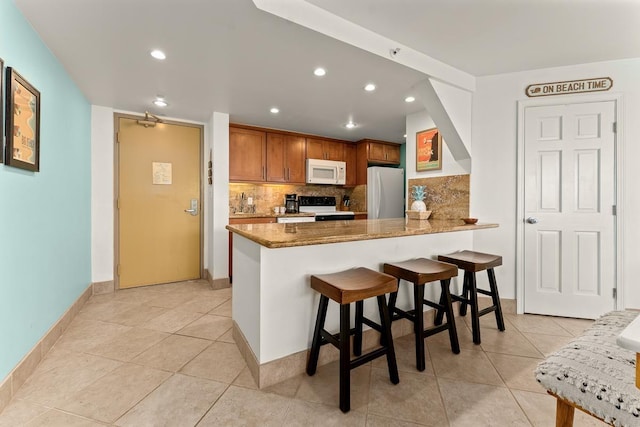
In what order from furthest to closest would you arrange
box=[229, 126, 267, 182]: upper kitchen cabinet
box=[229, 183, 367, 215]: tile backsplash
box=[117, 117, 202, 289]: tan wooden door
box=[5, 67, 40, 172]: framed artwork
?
box=[229, 183, 367, 215]: tile backsplash < box=[229, 126, 267, 182]: upper kitchen cabinet < box=[117, 117, 202, 289]: tan wooden door < box=[5, 67, 40, 172]: framed artwork

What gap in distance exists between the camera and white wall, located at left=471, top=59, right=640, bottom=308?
2.45 m

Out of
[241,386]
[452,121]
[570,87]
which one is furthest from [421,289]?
[570,87]

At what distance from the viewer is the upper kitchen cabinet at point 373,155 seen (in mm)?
4809

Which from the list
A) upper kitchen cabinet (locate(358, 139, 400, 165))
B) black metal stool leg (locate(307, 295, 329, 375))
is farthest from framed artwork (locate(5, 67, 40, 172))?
upper kitchen cabinet (locate(358, 139, 400, 165))

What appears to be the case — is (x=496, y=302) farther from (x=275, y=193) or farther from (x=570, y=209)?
(x=275, y=193)

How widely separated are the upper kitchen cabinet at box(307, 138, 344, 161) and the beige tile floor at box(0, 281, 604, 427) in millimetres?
3090

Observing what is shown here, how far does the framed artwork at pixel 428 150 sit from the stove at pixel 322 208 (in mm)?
1695

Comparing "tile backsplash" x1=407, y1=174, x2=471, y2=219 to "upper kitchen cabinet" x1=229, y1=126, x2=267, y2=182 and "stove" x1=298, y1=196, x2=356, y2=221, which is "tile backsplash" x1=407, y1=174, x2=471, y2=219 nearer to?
"stove" x1=298, y1=196, x2=356, y2=221

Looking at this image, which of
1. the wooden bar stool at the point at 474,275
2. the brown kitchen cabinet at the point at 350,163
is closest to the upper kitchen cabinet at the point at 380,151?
the brown kitchen cabinet at the point at 350,163

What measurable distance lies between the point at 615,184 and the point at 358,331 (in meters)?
2.66

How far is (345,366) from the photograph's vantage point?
4.67ft

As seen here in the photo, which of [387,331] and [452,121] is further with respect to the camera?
[452,121]

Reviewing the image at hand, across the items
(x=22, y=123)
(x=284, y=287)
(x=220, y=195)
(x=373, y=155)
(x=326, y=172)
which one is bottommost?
(x=284, y=287)

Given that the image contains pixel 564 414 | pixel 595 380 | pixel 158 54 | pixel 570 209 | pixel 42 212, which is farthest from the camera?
pixel 570 209
